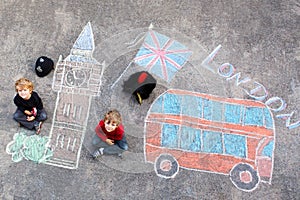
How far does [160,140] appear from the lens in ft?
15.6

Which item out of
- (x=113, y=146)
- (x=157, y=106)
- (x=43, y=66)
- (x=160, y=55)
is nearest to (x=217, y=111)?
(x=157, y=106)

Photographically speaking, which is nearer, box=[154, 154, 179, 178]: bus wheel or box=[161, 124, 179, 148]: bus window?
box=[154, 154, 179, 178]: bus wheel

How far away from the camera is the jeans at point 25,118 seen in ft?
15.1

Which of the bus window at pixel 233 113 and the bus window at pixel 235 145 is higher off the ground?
the bus window at pixel 233 113

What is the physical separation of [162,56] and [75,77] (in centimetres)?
129

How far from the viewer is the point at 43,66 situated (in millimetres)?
5000

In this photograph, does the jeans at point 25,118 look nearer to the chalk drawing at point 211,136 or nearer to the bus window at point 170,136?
the chalk drawing at point 211,136

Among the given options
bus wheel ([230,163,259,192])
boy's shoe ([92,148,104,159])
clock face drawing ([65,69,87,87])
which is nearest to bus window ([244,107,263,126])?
bus wheel ([230,163,259,192])

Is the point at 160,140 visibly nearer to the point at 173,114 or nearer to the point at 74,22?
the point at 173,114

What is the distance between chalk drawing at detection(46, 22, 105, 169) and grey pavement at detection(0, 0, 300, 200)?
3.0 inches

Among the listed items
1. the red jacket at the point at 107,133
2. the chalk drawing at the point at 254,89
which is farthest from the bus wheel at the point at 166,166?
the chalk drawing at the point at 254,89

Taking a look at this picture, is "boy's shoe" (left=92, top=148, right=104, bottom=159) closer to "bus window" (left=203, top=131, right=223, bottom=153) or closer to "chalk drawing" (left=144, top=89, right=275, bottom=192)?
"chalk drawing" (left=144, top=89, right=275, bottom=192)

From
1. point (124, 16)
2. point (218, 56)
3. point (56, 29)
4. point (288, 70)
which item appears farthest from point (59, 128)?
A: point (288, 70)

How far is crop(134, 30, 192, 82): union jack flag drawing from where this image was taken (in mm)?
5262
